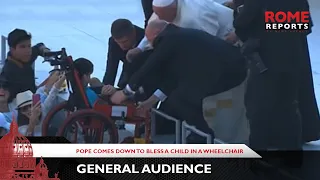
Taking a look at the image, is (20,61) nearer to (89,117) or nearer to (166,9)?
(89,117)

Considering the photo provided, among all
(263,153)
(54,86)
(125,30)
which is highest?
(125,30)

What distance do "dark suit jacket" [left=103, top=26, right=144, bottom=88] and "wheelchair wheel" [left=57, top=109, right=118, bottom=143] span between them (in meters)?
0.22

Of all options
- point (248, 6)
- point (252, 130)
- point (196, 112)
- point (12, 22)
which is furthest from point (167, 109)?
point (12, 22)

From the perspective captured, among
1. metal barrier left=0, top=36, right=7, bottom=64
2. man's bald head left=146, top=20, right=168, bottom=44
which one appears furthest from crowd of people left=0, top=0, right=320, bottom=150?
metal barrier left=0, top=36, right=7, bottom=64

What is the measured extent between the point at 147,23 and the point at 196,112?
612 millimetres

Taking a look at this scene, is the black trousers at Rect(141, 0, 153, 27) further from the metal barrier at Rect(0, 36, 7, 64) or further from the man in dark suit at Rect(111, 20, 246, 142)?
the metal barrier at Rect(0, 36, 7, 64)

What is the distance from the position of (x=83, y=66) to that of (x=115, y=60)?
194 millimetres

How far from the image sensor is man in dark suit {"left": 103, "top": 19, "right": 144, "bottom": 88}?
4.23m

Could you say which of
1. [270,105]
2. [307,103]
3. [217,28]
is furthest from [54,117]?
[307,103]

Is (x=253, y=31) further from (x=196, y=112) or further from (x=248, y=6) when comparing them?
(x=196, y=112)

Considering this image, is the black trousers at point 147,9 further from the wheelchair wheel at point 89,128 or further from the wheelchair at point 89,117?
the wheelchair wheel at point 89,128

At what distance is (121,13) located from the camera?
4227mm

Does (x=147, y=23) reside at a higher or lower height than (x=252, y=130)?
higher

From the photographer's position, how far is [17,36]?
419 centimetres
